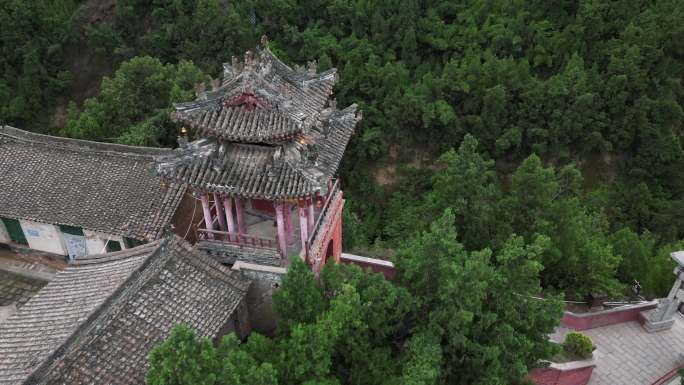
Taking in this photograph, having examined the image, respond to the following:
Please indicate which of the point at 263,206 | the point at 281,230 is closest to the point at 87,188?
the point at 263,206

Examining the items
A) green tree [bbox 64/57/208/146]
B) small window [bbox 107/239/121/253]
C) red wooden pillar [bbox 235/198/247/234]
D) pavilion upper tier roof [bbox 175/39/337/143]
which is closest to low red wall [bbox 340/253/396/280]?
red wooden pillar [bbox 235/198/247/234]

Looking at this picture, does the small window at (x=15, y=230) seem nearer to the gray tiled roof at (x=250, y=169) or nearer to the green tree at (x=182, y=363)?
Answer: the gray tiled roof at (x=250, y=169)

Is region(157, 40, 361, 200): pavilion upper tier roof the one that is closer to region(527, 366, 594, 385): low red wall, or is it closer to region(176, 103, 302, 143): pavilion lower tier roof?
region(176, 103, 302, 143): pavilion lower tier roof

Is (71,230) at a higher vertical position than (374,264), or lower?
higher

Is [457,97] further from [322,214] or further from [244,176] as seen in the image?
[244,176]

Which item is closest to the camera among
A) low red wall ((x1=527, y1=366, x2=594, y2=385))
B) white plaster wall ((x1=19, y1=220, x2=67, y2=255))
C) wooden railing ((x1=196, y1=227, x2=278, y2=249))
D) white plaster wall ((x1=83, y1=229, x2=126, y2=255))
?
wooden railing ((x1=196, y1=227, x2=278, y2=249))

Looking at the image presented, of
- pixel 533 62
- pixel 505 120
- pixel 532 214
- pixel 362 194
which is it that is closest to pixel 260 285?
pixel 532 214

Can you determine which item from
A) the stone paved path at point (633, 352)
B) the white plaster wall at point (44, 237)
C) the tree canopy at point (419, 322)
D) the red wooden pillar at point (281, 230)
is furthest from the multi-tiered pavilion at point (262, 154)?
the stone paved path at point (633, 352)
